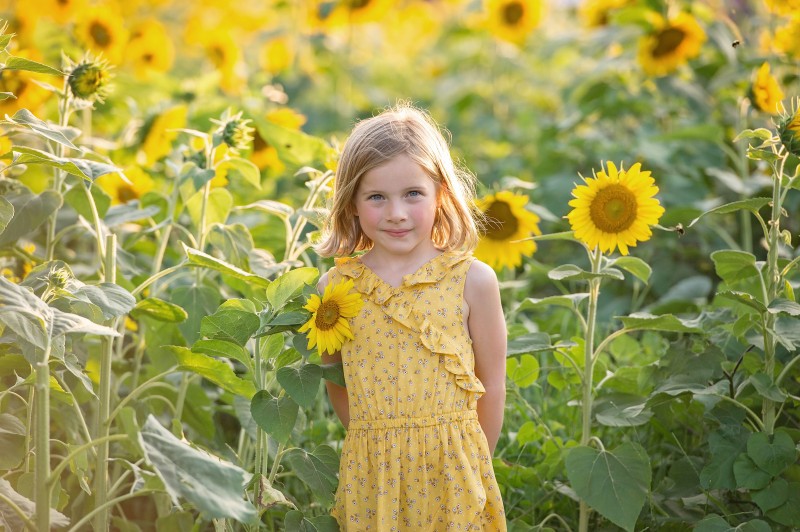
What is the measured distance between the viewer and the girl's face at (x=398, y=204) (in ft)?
5.57

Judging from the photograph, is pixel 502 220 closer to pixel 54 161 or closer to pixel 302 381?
pixel 302 381

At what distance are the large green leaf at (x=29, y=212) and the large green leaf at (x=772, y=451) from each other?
55.9 inches

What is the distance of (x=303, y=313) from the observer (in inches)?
65.7

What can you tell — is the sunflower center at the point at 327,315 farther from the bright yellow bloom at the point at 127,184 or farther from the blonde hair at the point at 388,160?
the bright yellow bloom at the point at 127,184

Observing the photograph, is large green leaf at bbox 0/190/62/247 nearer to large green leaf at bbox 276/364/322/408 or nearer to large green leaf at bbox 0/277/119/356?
large green leaf at bbox 0/277/119/356

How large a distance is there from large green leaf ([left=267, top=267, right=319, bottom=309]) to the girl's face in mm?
140

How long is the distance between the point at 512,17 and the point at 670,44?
97cm

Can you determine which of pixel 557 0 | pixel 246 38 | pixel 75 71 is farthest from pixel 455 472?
pixel 557 0

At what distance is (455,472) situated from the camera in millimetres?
1627

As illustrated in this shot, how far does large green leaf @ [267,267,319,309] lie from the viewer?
1.70 m

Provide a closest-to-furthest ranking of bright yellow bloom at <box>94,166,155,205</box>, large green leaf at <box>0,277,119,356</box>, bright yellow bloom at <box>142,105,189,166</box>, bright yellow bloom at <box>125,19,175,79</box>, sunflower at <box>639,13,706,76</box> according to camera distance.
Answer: large green leaf at <box>0,277,119,356</box> < bright yellow bloom at <box>94,166,155,205</box> < bright yellow bloom at <box>142,105,189,166</box> < sunflower at <box>639,13,706,76</box> < bright yellow bloom at <box>125,19,175,79</box>

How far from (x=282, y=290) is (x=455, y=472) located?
429 mm

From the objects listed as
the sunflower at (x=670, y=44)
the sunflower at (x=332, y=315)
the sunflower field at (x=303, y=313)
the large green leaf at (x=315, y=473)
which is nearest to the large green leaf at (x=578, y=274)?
the sunflower field at (x=303, y=313)

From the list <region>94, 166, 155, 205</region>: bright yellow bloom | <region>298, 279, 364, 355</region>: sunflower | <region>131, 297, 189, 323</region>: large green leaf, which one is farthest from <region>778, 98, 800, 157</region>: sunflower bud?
<region>94, 166, 155, 205</region>: bright yellow bloom
